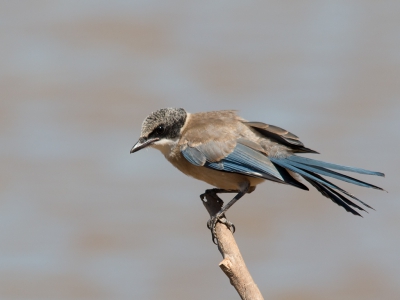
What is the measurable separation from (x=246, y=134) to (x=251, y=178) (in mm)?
293

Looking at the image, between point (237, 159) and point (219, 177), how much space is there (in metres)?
0.20

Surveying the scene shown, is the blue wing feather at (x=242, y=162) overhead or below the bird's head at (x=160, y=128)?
below

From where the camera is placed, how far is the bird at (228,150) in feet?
13.1

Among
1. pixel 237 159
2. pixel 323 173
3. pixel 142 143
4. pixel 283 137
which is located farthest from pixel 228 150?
pixel 323 173

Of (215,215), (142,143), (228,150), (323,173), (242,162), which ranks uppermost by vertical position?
(142,143)

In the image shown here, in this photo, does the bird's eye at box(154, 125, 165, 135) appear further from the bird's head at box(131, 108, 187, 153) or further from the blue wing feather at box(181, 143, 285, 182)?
the blue wing feather at box(181, 143, 285, 182)

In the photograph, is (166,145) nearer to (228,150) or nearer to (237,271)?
(228,150)

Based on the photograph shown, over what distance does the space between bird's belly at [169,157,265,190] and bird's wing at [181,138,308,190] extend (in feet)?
0.19

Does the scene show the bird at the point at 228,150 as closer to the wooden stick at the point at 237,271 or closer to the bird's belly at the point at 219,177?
the bird's belly at the point at 219,177

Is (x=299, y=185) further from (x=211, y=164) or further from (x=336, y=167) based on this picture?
(x=211, y=164)

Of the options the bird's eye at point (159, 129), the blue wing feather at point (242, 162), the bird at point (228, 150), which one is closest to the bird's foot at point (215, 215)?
the bird at point (228, 150)

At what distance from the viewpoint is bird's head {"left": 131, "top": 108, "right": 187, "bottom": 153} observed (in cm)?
432

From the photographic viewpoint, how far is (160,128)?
435 centimetres

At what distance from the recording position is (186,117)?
15.0ft
